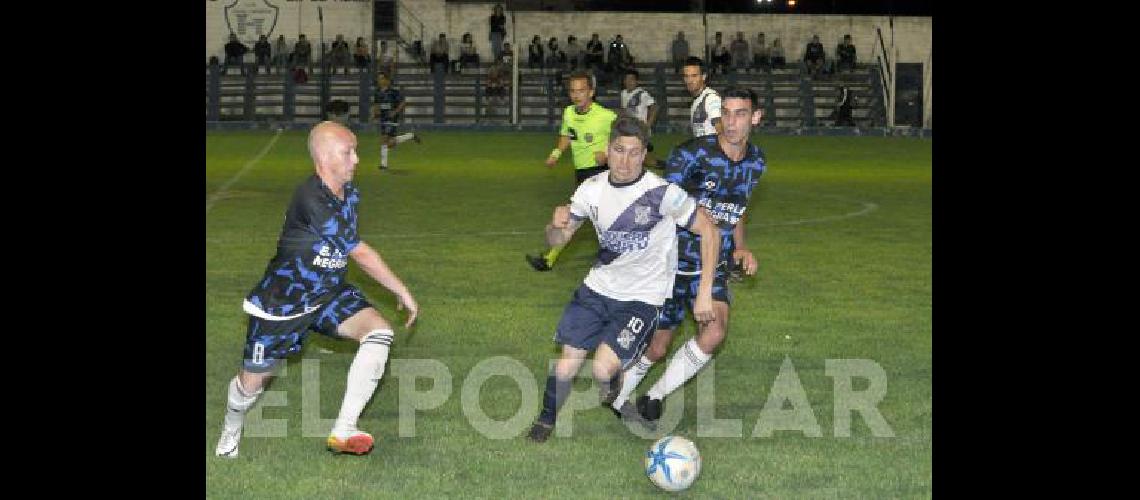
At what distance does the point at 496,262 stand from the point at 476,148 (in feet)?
72.3

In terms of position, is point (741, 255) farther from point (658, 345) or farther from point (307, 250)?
point (307, 250)

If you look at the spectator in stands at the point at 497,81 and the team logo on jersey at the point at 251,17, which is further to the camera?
the team logo on jersey at the point at 251,17

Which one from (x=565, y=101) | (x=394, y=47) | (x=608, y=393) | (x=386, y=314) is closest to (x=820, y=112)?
(x=565, y=101)

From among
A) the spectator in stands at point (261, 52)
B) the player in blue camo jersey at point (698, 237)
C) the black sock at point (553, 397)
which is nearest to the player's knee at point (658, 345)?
the player in blue camo jersey at point (698, 237)

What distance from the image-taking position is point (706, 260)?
26.9 ft

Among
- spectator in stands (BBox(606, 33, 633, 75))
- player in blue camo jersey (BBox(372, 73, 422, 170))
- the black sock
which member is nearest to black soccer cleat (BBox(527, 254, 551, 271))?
the black sock

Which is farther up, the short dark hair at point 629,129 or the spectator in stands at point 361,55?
the spectator in stands at point 361,55

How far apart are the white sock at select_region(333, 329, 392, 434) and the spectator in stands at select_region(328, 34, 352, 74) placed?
135ft

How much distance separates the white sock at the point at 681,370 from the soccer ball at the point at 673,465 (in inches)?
60.7

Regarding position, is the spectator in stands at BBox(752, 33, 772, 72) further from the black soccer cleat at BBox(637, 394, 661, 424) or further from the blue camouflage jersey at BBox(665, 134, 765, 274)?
the black soccer cleat at BBox(637, 394, 661, 424)

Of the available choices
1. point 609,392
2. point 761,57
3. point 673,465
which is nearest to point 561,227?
point 609,392

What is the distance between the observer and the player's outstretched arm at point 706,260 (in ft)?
26.7

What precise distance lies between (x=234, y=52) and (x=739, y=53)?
16236 millimetres

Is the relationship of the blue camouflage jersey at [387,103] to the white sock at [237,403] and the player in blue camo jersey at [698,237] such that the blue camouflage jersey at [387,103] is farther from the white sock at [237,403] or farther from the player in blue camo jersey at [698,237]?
the white sock at [237,403]
